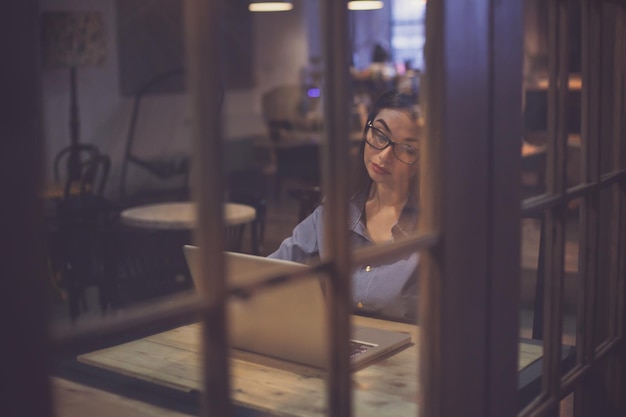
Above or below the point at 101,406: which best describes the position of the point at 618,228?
above

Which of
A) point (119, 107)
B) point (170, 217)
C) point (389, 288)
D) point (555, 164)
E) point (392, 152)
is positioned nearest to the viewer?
point (555, 164)

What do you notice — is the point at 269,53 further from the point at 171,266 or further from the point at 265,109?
the point at 171,266

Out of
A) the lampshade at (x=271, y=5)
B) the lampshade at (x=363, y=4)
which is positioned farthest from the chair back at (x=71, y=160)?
the lampshade at (x=363, y=4)

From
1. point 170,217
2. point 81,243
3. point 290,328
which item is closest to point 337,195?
point 290,328

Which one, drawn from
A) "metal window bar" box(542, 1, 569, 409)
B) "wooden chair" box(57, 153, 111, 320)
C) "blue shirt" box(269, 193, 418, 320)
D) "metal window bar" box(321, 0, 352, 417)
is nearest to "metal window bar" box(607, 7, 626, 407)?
"metal window bar" box(542, 1, 569, 409)

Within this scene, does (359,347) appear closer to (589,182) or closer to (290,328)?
(290,328)

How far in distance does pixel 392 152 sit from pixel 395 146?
0.02 m

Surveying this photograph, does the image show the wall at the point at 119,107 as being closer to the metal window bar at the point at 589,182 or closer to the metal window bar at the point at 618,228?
the metal window bar at the point at 618,228

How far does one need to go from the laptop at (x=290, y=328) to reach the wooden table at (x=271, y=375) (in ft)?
0.08

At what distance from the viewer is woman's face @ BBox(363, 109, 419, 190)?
228cm

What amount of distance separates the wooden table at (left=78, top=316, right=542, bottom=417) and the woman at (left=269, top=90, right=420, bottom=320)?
0.18 metres

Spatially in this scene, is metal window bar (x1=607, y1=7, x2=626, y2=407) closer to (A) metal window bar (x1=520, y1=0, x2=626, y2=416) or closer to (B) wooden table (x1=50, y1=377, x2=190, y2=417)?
(A) metal window bar (x1=520, y1=0, x2=626, y2=416)

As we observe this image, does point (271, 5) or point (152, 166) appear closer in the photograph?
point (271, 5)

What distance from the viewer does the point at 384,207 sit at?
7.60ft
